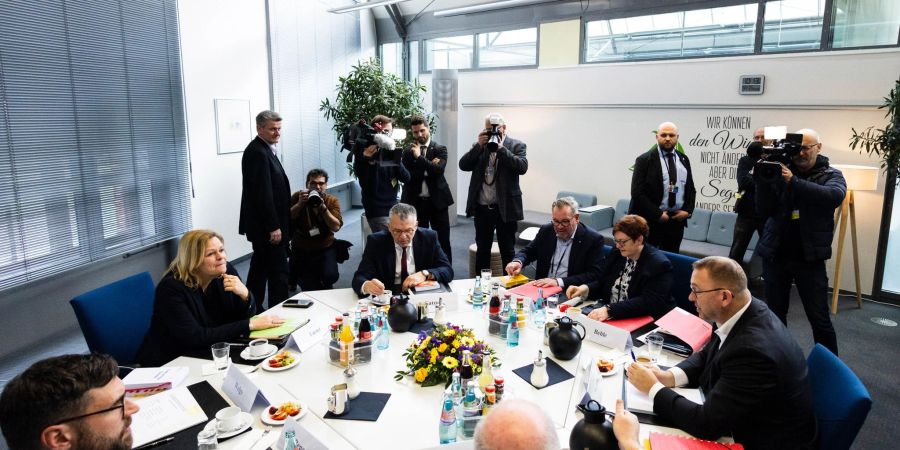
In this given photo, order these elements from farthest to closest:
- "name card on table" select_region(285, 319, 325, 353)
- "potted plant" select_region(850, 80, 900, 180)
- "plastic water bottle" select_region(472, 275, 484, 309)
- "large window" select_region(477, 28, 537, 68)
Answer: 1. "large window" select_region(477, 28, 537, 68)
2. "potted plant" select_region(850, 80, 900, 180)
3. "plastic water bottle" select_region(472, 275, 484, 309)
4. "name card on table" select_region(285, 319, 325, 353)

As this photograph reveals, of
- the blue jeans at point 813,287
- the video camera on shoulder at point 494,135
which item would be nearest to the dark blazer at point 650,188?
the blue jeans at point 813,287

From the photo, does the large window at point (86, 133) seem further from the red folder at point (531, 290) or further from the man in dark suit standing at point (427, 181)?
the red folder at point (531, 290)

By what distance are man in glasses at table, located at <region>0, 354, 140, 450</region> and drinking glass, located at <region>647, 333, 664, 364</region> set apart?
78.7 inches

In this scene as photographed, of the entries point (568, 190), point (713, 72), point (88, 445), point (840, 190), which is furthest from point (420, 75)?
point (88, 445)

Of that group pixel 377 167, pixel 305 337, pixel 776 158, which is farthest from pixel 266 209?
pixel 776 158

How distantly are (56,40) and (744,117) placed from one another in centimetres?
633

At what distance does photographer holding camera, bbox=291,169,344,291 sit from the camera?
15.8 feet

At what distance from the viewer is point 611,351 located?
256 centimetres

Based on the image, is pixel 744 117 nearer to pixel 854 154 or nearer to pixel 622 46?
pixel 854 154

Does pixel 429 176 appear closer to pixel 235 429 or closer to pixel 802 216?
pixel 802 216

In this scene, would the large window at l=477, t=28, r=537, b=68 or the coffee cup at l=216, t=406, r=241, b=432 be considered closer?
the coffee cup at l=216, t=406, r=241, b=432

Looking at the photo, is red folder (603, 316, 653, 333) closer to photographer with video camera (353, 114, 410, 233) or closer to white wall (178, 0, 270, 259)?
photographer with video camera (353, 114, 410, 233)

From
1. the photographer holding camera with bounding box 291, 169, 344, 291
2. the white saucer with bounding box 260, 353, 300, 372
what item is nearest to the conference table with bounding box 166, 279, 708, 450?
the white saucer with bounding box 260, 353, 300, 372

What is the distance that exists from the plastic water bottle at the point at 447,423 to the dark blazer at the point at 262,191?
2.92 metres
